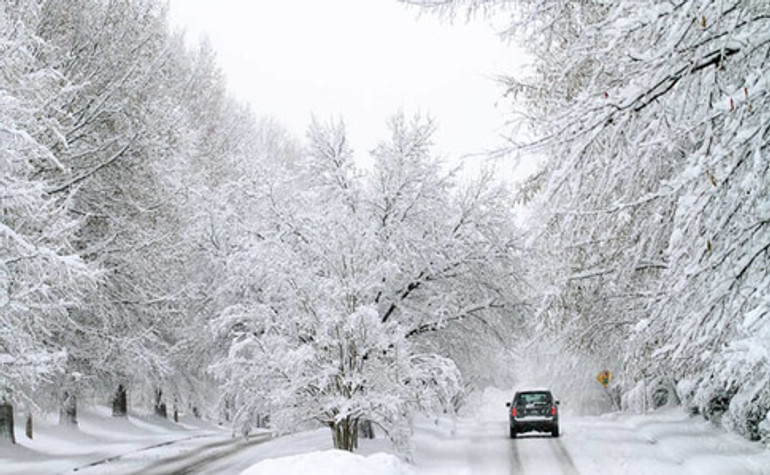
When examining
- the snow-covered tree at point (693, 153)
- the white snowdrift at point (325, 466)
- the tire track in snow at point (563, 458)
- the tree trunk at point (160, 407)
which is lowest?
the tire track in snow at point (563, 458)

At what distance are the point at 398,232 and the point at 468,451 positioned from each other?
553 centimetres

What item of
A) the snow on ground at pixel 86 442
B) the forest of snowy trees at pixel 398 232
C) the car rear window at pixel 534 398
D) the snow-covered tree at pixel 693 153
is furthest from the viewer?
the car rear window at pixel 534 398

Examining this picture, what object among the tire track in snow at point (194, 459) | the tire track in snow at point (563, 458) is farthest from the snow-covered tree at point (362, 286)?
Answer: the tire track in snow at point (563, 458)

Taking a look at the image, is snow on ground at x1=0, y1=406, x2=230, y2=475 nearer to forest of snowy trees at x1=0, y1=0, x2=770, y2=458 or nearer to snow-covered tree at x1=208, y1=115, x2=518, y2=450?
forest of snowy trees at x1=0, y1=0, x2=770, y2=458

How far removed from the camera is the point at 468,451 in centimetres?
1836

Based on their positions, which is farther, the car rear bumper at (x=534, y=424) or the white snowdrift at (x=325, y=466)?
the car rear bumper at (x=534, y=424)

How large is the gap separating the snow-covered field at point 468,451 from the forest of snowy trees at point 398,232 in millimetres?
1052

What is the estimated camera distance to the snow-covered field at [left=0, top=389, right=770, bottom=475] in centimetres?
1477

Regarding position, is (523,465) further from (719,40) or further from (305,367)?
(719,40)

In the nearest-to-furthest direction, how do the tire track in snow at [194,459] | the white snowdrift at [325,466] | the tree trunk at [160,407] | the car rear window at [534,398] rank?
1. the white snowdrift at [325,466]
2. the tire track in snow at [194,459]
3. the car rear window at [534,398]
4. the tree trunk at [160,407]

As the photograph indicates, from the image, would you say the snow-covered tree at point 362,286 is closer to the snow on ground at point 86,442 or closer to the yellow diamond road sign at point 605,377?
the snow on ground at point 86,442

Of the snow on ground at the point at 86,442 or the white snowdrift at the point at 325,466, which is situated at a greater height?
the white snowdrift at the point at 325,466

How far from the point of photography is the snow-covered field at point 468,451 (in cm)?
1477

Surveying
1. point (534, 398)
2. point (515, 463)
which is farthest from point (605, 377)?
point (515, 463)
